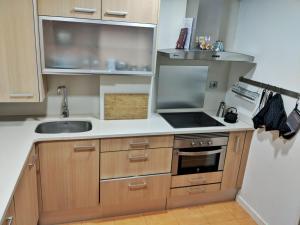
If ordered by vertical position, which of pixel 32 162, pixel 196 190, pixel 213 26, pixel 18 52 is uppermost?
pixel 213 26

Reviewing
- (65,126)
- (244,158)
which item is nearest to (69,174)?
(65,126)

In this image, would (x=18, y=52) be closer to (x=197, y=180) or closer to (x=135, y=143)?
(x=135, y=143)

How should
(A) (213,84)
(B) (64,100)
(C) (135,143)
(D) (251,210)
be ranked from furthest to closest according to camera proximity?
(A) (213,84) < (D) (251,210) < (B) (64,100) < (C) (135,143)

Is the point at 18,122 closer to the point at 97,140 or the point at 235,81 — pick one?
the point at 97,140

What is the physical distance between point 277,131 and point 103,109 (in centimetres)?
159

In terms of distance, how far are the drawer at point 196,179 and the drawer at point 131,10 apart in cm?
147

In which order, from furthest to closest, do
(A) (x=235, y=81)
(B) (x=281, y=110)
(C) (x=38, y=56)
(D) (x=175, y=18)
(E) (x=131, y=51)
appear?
(A) (x=235, y=81) < (D) (x=175, y=18) < (E) (x=131, y=51) < (B) (x=281, y=110) < (C) (x=38, y=56)

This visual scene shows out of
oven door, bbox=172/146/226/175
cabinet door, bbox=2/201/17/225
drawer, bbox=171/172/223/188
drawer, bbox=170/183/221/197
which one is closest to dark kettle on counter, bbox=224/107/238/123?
oven door, bbox=172/146/226/175

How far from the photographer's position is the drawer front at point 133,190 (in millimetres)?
2303

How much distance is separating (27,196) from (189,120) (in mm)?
1630

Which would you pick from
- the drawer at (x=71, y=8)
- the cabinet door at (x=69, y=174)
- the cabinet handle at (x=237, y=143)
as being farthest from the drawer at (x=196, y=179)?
the drawer at (x=71, y=8)

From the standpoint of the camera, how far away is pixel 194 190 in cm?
257

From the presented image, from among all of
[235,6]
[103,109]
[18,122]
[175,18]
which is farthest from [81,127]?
[235,6]

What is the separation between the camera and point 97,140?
6.98 ft
